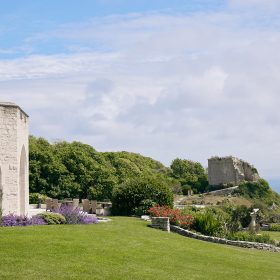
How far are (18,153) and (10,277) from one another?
10301 mm

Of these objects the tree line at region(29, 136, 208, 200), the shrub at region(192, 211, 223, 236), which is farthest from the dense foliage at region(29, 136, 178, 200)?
the shrub at region(192, 211, 223, 236)

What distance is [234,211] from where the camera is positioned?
36719 millimetres

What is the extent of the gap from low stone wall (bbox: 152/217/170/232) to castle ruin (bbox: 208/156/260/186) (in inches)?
1849

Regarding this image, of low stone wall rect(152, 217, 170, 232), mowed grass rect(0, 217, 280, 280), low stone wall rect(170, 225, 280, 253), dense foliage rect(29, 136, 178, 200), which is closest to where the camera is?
mowed grass rect(0, 217, 280, 280)

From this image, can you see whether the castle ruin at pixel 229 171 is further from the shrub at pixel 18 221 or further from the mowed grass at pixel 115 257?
the shrub at pixel 18 221

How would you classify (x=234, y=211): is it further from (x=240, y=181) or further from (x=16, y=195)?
(x=240, y=181)

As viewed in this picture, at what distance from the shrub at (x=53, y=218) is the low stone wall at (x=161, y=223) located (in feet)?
13.1

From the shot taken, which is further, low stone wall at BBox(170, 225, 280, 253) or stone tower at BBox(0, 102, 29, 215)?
low stone wall at BBox(170, 225, 280, 253)

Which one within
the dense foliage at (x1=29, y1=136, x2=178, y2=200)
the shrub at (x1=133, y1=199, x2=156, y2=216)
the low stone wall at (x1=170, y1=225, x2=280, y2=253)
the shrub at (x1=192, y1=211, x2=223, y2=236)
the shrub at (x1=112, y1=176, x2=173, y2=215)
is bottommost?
the low stone wall at (x1=170, y1=225, x2=280, y2=253)

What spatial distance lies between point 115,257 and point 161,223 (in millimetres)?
8638

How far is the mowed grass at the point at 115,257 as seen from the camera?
1425cm

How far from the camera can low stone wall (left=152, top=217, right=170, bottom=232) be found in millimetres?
24500

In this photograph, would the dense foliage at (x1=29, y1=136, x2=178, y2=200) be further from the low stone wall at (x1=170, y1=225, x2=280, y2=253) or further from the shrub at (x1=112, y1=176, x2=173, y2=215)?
the low stone wall at (x1=170, y1=225, x2=280, y2=253)

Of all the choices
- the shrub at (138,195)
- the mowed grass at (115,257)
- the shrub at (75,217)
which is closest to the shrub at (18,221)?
the mowed grass at (115,257)
